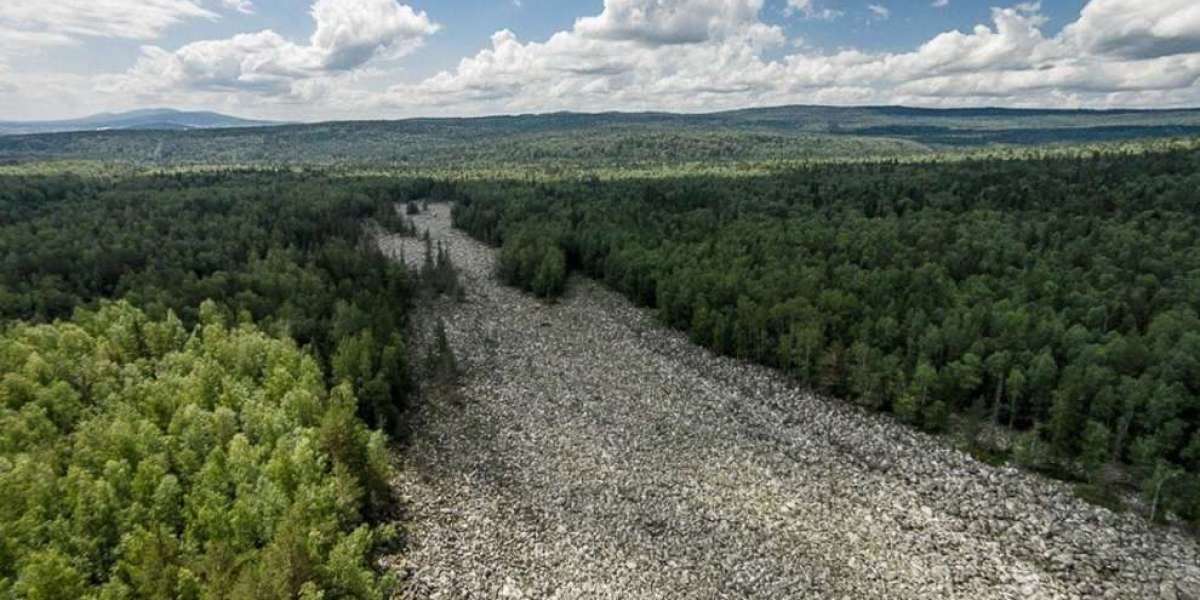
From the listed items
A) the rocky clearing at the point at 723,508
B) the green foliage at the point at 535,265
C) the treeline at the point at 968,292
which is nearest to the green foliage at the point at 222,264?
the rocky clearing at the point at 723,508

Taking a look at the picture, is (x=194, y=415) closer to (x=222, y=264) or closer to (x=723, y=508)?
(x=723, y=508)

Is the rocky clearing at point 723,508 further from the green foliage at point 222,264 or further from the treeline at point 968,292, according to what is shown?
the green foliage at point 222,264

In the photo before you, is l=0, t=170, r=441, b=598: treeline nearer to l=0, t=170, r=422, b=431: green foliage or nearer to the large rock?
l=0, t=170, r=422, b=431: green foliage

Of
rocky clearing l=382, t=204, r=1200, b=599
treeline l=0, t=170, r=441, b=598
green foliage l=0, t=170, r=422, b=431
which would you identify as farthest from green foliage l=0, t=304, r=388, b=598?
green foliage l=0, t=170, r=422, b=431

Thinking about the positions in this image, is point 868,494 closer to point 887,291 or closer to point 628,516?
point 628,516

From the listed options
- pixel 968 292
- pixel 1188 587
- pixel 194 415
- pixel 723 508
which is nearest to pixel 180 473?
pixel 194 415
